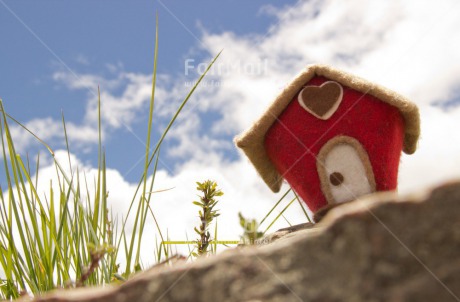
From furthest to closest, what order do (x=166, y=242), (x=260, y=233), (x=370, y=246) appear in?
(x=166, y=242)
(x=260, y=233)
(x=370, y=246)

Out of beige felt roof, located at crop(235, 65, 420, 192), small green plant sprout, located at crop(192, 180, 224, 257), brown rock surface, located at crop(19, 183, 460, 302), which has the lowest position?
brown rock surface, located at crop(19, 183, 460, 302)

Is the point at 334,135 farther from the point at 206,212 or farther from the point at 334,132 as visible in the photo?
the point at 206,212

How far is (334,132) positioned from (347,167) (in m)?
0.11

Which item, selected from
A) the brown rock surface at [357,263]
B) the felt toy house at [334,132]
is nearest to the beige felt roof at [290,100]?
the felt toy house at [334,132]

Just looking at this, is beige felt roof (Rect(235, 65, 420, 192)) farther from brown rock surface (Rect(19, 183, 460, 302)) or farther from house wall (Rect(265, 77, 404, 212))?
brown rock surface (Rect(19, 183, 460, 302))

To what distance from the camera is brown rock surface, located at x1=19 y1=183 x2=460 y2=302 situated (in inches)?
17.2

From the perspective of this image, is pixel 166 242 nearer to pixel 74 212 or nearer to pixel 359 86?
pixel 74 212

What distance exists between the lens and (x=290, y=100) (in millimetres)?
1461

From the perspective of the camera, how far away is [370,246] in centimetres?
45

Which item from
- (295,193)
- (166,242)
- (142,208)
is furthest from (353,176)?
(142,208)

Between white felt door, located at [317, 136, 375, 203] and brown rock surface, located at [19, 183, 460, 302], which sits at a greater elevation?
white felt door, located at [317, 136, 375, 203]

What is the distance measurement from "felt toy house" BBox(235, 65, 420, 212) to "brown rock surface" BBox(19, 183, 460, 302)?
956mm

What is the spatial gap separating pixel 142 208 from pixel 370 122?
0.74 meters

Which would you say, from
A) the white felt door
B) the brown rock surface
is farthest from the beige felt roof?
the brown rock surface
